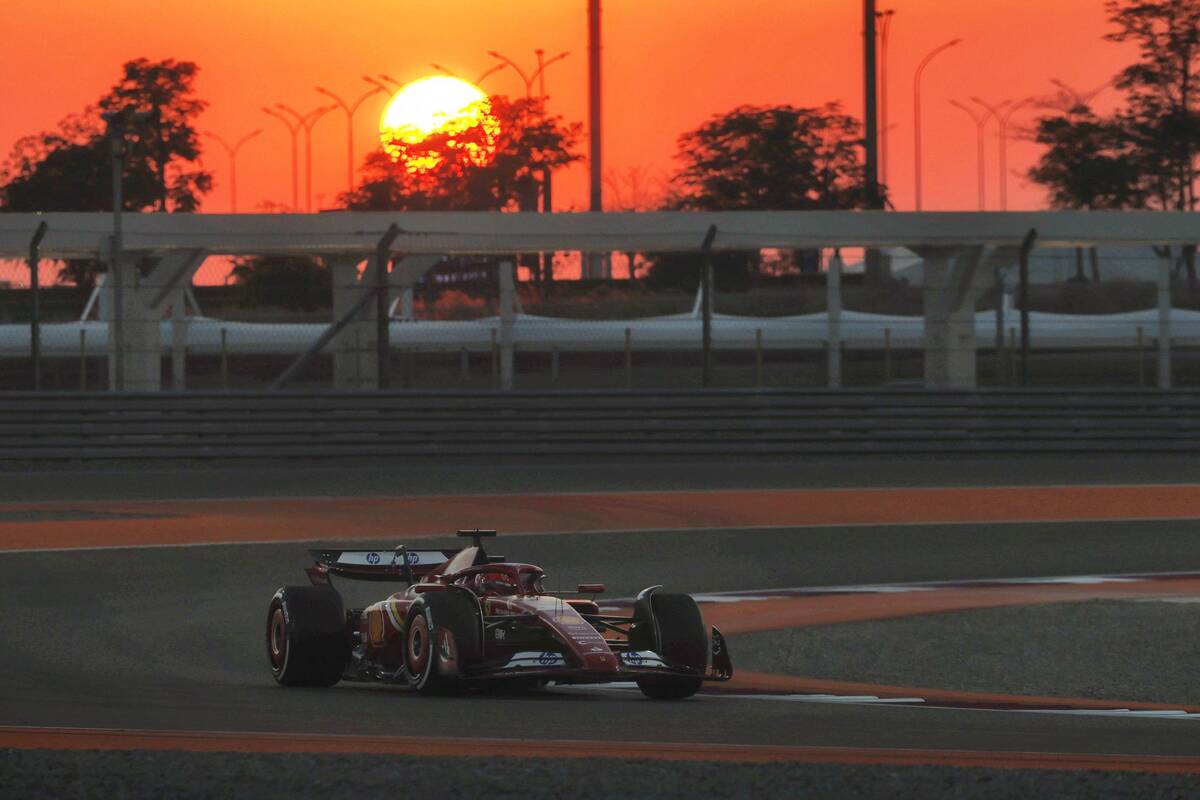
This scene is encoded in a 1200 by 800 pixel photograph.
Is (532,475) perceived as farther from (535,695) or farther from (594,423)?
(535,695)

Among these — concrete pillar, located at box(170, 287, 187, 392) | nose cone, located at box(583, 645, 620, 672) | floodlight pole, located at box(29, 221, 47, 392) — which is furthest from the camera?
concrete pillar, located at box(170, 287, 187, 392)

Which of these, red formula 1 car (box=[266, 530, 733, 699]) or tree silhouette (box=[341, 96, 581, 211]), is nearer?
Result: red formula 1 car (box=[266, 530, 733, 699])

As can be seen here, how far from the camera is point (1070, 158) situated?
169 ft

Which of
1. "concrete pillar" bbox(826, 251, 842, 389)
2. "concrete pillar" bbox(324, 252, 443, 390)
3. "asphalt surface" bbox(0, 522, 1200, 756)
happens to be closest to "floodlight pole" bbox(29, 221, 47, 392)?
"concrete pillar" bbox(324, 252, 443, 390)

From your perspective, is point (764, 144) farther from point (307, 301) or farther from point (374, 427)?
point (374, 427)

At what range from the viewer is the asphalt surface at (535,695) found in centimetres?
739

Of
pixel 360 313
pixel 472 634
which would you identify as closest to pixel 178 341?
pixel 360 313

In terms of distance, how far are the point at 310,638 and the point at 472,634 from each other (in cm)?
110

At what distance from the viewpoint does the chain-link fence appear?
25.9 metres

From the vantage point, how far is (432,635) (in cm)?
848

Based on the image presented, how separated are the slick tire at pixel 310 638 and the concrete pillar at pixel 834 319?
13.8 metres

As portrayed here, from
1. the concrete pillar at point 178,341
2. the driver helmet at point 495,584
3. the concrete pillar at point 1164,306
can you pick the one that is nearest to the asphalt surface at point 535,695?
the driver helmet at point 495,584

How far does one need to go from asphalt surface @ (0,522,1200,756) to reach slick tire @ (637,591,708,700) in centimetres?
14

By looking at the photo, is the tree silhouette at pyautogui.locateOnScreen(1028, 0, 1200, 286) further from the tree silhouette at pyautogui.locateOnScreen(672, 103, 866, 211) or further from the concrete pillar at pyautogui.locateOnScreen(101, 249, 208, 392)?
the concrete pillar at pyautogui.locateOnScreen(101, 249, 208, 392)
